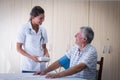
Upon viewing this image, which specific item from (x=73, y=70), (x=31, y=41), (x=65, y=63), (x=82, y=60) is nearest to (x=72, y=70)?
(x=73, y=70)

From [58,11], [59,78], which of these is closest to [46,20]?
[58,11]

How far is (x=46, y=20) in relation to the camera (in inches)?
172

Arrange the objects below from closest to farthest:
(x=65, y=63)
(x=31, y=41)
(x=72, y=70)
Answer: (x=72, y=70) → (x=65, y=63) → (x=31, y=41)

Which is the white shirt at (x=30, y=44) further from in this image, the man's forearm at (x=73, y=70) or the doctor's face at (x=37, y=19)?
the man's forearm at (x=73, y=70)

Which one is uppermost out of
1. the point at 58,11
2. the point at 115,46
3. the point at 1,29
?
the point at 58,11

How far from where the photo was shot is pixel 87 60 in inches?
90.7

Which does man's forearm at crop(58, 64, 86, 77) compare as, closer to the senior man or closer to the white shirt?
the senior man

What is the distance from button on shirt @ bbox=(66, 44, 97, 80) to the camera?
7.63ft

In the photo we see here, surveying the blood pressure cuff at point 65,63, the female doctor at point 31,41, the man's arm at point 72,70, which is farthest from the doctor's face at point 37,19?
the man's arm at point 72,70

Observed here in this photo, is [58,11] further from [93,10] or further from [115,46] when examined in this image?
[115,46]

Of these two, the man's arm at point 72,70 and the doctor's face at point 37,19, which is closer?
the man's arm at point 72,70

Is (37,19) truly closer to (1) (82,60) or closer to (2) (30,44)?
(2) (30,44)

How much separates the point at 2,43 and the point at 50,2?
113 centimetres

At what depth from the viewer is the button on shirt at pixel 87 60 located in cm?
232
